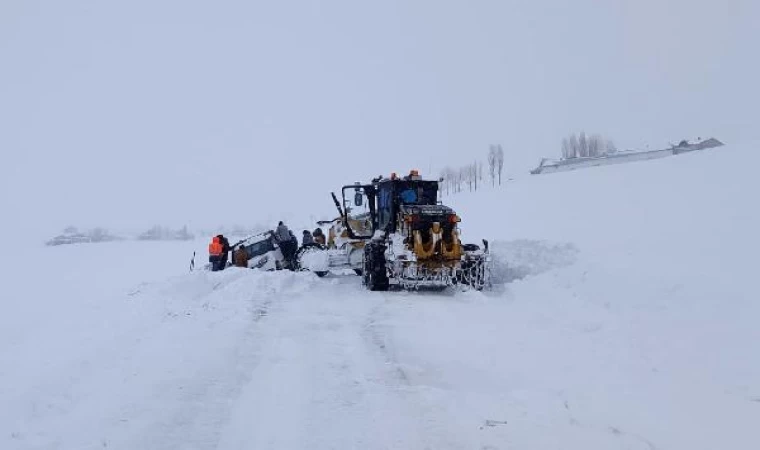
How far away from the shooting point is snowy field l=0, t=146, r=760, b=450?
4.36 meters

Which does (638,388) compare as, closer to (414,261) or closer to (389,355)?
(389,355)

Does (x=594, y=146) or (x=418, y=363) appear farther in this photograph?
(x=594, y=146)

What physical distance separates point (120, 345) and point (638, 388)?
5.72 metres

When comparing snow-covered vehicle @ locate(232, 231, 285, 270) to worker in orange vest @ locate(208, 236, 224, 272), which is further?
snow-covered vehicle @ locate(232, 231, 285, 270)

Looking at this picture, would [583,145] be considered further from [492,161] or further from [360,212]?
[360,212]

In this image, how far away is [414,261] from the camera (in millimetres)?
12359

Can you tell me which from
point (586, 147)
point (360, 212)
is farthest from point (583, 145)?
point (360, 212)

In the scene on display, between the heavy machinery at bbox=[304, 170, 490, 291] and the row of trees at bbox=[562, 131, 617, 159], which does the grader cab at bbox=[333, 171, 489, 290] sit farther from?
the row of trees at bbox=[562, 131, 617, 159]

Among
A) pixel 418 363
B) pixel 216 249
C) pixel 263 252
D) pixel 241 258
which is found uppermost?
pixel 216 249

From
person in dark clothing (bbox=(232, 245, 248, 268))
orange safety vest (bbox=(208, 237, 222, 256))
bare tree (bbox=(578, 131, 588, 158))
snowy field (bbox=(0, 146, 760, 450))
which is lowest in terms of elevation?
snowy field (bbox=(0, 146, 760, 450))

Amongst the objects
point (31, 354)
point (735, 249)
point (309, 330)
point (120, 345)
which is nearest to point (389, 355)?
point (309, 330)

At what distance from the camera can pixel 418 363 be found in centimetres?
637

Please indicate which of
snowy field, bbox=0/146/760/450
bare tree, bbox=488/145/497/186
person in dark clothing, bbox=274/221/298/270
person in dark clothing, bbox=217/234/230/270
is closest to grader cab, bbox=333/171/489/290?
snowy field, bbox=0/146/760/450

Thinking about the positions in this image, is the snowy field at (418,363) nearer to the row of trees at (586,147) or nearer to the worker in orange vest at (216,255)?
the worker in orange vest at (216,255)
